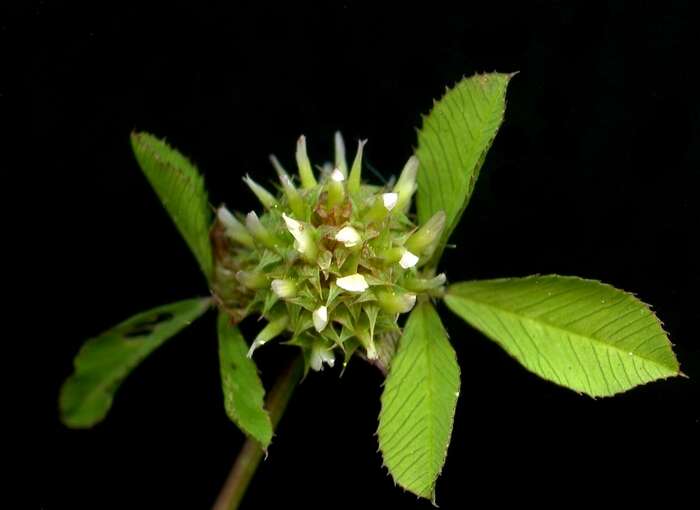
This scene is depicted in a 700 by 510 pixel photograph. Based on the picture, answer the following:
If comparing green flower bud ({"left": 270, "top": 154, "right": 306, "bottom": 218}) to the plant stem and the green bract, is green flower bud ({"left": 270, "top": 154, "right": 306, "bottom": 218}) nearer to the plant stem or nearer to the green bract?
the green bract

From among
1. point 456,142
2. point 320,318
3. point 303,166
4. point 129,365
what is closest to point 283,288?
point 320,318

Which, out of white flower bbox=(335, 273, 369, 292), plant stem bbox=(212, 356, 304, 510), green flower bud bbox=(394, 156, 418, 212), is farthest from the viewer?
plant stem bbox=(212, 356, 304, 510)

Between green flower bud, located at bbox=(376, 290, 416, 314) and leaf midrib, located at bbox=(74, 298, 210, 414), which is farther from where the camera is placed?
leaf midrib, located at bbox=(74, 298, 210, 414)

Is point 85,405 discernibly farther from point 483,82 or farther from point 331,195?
point 483,82

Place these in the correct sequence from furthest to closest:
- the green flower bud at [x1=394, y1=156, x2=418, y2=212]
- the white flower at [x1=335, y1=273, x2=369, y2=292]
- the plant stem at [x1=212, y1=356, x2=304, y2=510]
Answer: the plant stem at [x1=212, y1=356, x2=304, y2=510] < the green flower bud at [x1=394, y1=156, x2=418, y2=212] < the white flower at [x1=335, y1=273, x2=369, y2=292]

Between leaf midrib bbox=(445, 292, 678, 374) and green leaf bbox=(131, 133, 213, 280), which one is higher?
green leaf bbox=(131, 133, 213, 280)

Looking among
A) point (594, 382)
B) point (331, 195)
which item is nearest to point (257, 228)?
point (331, 195)

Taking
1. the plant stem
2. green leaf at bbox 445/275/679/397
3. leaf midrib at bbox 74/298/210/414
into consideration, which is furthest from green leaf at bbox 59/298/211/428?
green leaf at bbox 445/275/679/397

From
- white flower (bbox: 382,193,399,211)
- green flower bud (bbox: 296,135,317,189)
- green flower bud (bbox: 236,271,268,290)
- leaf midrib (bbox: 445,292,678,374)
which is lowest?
leaf midrib (bbox: 445,292,678,374)

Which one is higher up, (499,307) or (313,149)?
(313,149)
